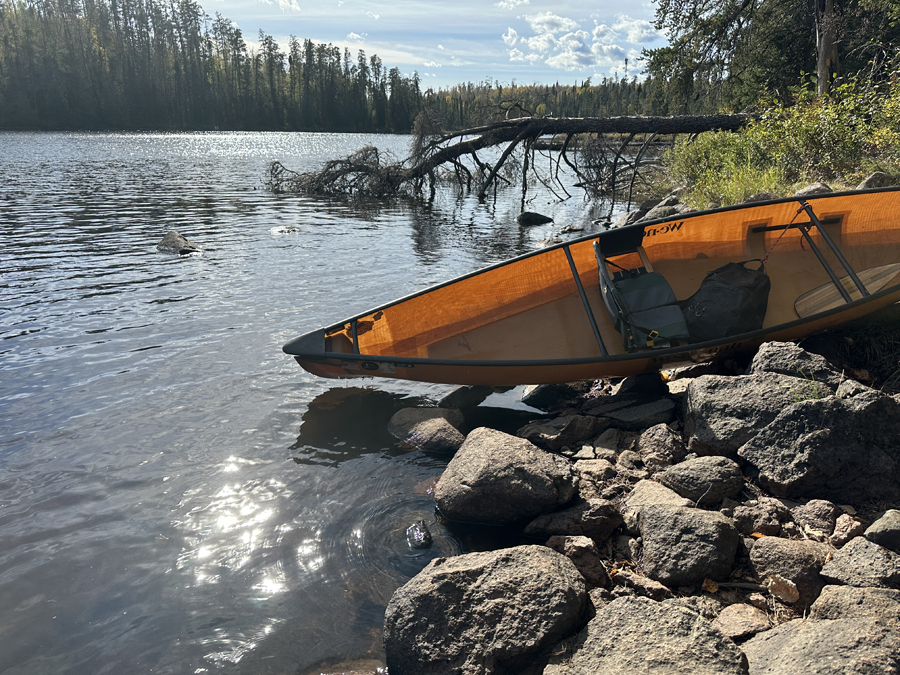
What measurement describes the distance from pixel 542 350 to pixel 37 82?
3801 inches

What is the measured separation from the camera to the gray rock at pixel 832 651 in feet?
7.93

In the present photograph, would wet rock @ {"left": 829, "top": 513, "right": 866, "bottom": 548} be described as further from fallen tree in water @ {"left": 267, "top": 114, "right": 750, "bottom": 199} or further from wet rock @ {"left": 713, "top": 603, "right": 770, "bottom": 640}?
fallen tree in water @ {"left": 267, "top": 114, "right": 750, "bottom": 199}

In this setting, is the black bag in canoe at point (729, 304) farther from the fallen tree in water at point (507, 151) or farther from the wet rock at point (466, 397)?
the fallen tree in water at point (507, 151)

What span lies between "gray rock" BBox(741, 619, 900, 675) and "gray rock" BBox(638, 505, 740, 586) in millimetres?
710

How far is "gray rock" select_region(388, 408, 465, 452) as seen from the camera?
5.99 m

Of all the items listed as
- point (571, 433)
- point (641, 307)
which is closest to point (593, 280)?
point (641, 307)

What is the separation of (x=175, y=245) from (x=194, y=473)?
417 inches

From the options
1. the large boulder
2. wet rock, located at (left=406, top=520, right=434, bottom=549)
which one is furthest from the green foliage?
the large boulder

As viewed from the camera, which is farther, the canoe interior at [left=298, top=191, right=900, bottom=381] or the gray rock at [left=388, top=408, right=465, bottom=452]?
the canoe interior at [left=298, top=191, right=900, bottom=381]

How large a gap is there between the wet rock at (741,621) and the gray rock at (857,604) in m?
0.26

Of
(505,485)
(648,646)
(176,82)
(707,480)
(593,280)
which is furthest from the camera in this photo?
(176,82)

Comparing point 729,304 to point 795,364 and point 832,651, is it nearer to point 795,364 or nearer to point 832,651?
point 795,364

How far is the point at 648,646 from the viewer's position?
2.80 metres

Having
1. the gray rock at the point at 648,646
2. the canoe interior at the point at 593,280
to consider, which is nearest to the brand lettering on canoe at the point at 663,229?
the canoe interior at the point at 593,280
